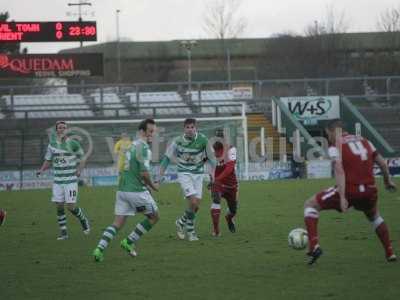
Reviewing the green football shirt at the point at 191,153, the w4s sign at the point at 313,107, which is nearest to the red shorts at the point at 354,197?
the green football shirt at the point at 191,153

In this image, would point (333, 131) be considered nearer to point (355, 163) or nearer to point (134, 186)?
point (355, 163)

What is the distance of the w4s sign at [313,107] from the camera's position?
43.4 metres

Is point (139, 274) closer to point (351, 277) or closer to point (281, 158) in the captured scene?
point (351, 277)

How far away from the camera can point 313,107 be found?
43594 millimetres

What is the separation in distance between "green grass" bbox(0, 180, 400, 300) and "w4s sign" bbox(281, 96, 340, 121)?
23.7 meters

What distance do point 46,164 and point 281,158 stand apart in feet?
77.3

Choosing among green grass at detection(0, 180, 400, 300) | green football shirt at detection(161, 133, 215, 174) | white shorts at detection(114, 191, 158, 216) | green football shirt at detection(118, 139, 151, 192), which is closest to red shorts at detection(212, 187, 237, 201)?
green grass at detection(0, 180, 400, 300)

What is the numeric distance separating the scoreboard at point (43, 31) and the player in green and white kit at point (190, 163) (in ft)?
56.3

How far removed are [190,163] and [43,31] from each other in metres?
17.7

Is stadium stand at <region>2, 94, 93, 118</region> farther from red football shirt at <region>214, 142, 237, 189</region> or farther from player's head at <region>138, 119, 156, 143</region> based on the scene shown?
player's head at <region>138, 119, 156, 143</region>

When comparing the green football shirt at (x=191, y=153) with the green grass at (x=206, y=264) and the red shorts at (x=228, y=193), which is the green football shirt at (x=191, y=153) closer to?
the red shorts at (x=228, y=193)

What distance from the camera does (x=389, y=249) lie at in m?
11.6

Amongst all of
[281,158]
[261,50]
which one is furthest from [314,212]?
[261,50]

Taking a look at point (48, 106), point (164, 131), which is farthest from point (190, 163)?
point (48, 106)
